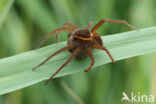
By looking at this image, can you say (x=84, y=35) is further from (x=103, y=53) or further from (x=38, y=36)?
(x=38, y=36)

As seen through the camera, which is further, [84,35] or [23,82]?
[84,35]

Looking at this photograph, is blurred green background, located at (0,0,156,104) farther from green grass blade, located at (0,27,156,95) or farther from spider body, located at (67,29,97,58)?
spider body, located at (67,29,97,58)

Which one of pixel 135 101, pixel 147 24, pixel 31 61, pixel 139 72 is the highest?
pixel 31 61

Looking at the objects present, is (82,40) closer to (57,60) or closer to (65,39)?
(57,60)

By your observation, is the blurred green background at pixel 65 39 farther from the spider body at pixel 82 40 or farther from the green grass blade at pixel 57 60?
the spider body at pixel 82 40

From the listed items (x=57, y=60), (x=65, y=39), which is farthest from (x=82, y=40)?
(x=65, y=39)

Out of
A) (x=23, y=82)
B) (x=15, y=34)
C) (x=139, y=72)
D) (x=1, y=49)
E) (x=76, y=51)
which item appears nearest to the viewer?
(x=23, y=82)

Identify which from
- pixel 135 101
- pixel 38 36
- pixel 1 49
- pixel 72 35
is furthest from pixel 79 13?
pixel 135 101
